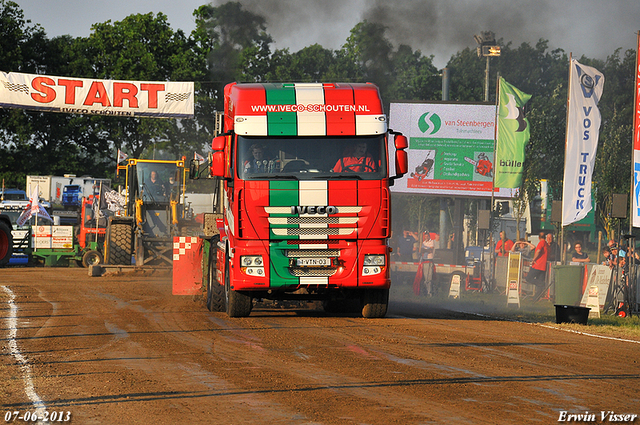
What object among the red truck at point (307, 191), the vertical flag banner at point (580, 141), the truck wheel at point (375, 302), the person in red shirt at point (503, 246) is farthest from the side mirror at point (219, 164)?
the person in red shirt at point (503, 246)

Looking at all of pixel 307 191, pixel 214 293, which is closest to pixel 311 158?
pixel 307 191

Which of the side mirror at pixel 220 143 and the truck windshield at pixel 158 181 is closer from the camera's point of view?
the side mirror at pixel 220 143

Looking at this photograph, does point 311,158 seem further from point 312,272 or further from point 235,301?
point 235,301

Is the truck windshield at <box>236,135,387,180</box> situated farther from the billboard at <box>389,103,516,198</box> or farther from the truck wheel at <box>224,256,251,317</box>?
the billboard at <box>389,103,516,198</box>

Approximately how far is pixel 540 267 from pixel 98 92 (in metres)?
15.0

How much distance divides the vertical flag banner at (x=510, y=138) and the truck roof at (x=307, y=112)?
1855 cm

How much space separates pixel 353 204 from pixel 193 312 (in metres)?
4.15

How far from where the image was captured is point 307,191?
12.0 meters

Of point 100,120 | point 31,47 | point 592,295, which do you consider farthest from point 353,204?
point 31,47

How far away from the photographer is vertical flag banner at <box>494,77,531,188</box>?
99.9 ft

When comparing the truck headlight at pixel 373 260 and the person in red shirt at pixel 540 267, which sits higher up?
the truck headlight at pixel 373 260

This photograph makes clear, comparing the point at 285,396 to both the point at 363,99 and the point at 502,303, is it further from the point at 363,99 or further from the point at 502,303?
the point at 502,303

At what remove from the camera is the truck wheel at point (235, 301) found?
42.9 feet

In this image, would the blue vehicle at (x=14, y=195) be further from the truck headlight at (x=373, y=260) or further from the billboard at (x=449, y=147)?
the truck headlight at (x=373, y=260)
